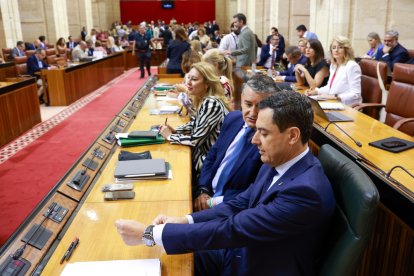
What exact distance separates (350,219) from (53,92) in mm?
7821

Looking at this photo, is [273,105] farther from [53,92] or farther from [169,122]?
[53,92]

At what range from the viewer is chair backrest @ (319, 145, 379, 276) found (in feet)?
4.07

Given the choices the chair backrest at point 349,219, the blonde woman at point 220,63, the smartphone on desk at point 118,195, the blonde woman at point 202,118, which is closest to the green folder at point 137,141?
the blonde woman at point 202,118

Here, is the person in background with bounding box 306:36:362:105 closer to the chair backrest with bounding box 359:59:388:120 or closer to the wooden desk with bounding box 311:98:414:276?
the chair backrest with bounding box 359:59:388:120

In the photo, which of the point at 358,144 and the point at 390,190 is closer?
the point at 390,190

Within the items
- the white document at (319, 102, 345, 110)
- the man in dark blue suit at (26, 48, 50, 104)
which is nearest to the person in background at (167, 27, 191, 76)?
the man in dark blue suit at (26, 48, 50, 104)

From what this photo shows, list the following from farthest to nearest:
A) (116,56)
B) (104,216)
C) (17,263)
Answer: (116,56), (104,216), (17,263)

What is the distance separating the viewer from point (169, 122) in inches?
138

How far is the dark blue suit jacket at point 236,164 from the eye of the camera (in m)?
2.26

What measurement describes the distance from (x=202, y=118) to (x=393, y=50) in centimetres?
461

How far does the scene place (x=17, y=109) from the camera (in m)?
5.97

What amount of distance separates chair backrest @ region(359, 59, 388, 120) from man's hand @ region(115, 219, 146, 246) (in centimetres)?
320

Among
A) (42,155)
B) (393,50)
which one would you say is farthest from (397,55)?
(42,155)

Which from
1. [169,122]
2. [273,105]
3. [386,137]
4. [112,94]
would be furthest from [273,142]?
[112,94]
